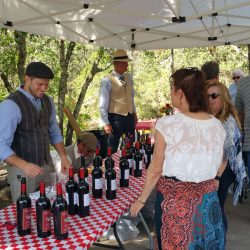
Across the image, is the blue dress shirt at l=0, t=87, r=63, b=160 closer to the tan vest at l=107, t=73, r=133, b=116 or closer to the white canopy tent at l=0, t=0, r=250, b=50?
the white canopy tent at l=0, t=0, r=250, b=50

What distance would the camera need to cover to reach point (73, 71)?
1258 cm

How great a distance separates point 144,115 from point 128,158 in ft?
32.6

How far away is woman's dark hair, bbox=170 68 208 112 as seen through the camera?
186 centimetres

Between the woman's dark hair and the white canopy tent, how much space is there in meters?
1.95

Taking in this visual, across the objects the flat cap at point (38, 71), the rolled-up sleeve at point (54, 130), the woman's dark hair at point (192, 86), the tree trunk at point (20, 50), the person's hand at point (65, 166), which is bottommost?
the person's hand at point (65, 166)

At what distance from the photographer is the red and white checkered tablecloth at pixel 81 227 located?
1600mm

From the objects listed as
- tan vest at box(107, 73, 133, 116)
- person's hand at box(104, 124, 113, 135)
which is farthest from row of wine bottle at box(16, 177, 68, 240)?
tan vest at box(107, 73, 133, 116)

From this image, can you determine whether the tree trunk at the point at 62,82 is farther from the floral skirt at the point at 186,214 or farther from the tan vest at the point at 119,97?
the floral skirt at the point at 186,214

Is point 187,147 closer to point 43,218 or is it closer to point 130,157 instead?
point 43,218

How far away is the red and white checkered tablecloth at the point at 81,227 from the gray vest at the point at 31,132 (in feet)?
1.95

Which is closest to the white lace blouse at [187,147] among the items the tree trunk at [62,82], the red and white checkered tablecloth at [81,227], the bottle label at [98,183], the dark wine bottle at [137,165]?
the red and white checkered tablecloth at [81,227]

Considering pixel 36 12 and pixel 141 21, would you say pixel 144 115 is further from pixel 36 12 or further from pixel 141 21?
pixel 36 12

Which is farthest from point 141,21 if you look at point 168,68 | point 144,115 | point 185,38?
point 168,68

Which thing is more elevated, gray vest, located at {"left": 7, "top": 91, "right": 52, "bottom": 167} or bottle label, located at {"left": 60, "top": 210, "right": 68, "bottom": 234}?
gray vest, located at {"left": 7, "top": 91, "right": 52, "bottom": 167}
